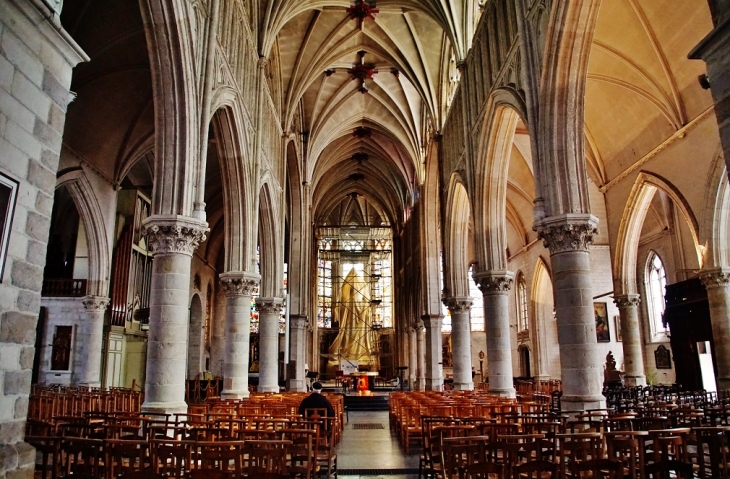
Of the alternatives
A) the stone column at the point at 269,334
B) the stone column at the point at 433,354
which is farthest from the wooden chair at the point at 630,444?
the stone column at the point at 433,354

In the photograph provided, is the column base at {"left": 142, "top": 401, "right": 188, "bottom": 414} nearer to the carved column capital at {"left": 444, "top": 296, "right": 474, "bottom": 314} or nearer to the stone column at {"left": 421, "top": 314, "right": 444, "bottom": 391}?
the carved column capital at {"left": 444, "top": 296, "right": 474, "bottom": 314}

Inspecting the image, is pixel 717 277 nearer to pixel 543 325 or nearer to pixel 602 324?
pixel 602 324

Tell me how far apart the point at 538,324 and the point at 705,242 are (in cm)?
1499

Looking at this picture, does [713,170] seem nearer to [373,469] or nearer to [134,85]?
[373,469]

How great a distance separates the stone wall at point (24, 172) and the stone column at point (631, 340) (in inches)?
804

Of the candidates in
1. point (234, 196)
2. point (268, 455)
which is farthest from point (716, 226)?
point (268, 455)

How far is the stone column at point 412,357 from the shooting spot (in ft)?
107

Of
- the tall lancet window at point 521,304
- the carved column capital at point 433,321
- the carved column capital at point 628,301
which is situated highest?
the tall lancet window at point 521,304

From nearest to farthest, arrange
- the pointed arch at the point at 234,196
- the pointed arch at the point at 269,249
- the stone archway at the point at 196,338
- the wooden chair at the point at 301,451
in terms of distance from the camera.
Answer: the wooden chair at the point at 301,451 < the pointed arch at the point at 234,196 < the pointed arch at the point at 269,249 < the stone archway at the point at 196,338

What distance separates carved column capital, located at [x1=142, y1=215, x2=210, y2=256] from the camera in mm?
10266

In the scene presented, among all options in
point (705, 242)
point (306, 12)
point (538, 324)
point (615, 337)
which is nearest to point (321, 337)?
point (538, 324)

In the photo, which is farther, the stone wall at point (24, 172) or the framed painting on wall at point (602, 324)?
the framed painting on wall at point (602, 324)

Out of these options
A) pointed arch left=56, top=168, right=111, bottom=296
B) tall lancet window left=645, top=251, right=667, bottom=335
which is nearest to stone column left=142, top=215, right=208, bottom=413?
pointed arch left=56, top=168, right=111, bottom=296

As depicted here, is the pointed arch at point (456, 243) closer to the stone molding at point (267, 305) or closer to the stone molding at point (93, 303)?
the stone molding at point (267, 305)
